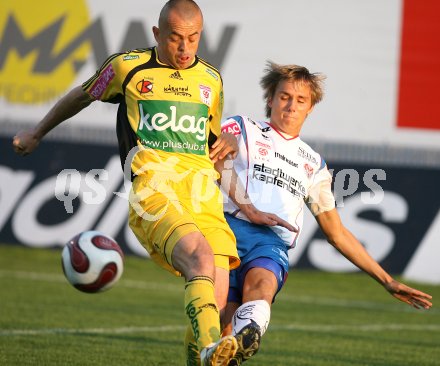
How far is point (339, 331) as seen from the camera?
9844mm

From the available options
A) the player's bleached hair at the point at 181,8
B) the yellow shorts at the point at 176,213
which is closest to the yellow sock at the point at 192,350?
the yellow shorts at the point at 176,213

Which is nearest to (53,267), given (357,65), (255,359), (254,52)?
(254,52)

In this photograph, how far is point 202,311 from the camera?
5078 millimetres

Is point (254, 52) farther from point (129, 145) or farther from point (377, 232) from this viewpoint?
point (129, 145)

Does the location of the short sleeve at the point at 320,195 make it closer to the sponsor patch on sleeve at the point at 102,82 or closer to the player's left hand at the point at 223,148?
the player's left hand at the point at 223,148

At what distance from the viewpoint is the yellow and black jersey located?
5711 mm

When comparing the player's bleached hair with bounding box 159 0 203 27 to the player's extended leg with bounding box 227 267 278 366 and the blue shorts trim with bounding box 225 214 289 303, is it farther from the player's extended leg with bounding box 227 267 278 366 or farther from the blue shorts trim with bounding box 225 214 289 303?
the player's extended leg with bounding box 227 267 278 366

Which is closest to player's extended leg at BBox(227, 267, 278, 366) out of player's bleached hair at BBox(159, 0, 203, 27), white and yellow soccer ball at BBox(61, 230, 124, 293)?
white and yellow soccer ball at BBox(61, 230, 124, 293)

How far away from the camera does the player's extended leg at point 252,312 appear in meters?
5.16

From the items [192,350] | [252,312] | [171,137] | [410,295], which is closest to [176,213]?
[171,137]

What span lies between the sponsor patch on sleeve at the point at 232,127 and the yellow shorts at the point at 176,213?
0.83 metres

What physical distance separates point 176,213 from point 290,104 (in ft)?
4.83

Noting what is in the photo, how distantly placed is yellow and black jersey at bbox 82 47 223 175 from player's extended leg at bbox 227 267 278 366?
0.79 meters

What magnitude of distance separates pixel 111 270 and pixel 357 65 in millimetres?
8403
